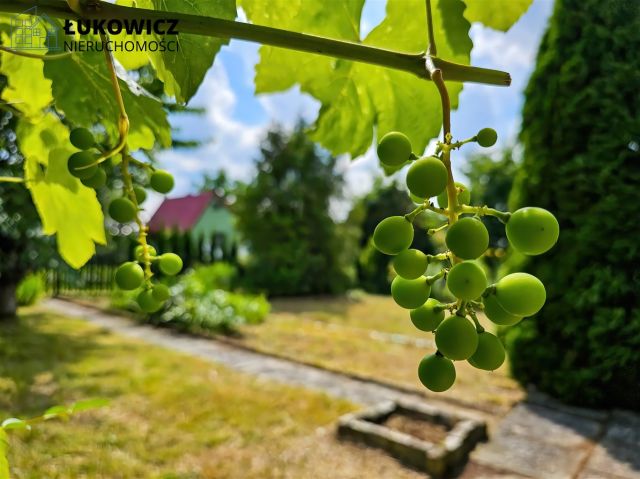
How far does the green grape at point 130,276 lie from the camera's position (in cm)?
65

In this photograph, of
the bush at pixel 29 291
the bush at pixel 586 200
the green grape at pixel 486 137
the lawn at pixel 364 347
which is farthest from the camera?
the bush at pixel 29 291

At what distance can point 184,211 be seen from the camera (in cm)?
2566

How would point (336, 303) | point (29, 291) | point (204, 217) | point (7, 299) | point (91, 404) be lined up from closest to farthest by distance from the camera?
point (91, 404) < point (7, 299) < point (29, 291) < point (336, 303) < point (204, 217)

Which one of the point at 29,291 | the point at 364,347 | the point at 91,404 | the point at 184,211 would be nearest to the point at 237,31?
the point at 91,404

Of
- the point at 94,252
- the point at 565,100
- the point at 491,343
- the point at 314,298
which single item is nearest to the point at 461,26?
the point at 491,343

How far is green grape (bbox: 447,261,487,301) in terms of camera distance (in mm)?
411

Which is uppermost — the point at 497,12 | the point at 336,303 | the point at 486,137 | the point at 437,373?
the point at 497,12

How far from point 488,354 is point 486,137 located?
0.21 m

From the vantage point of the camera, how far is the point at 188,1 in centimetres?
60

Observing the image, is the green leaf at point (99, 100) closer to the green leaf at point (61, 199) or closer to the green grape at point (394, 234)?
the green leaf at point (61, 199)

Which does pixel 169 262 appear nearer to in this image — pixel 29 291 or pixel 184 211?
pixel 29 291

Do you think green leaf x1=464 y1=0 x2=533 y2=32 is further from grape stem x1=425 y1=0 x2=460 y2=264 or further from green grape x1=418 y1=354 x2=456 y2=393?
green grape x1=418 y1=354 x2=456 y2=393

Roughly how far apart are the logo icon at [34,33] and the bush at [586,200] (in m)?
3.81

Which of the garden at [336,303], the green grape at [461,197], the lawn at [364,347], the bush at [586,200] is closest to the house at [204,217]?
the garden at [336,303]
